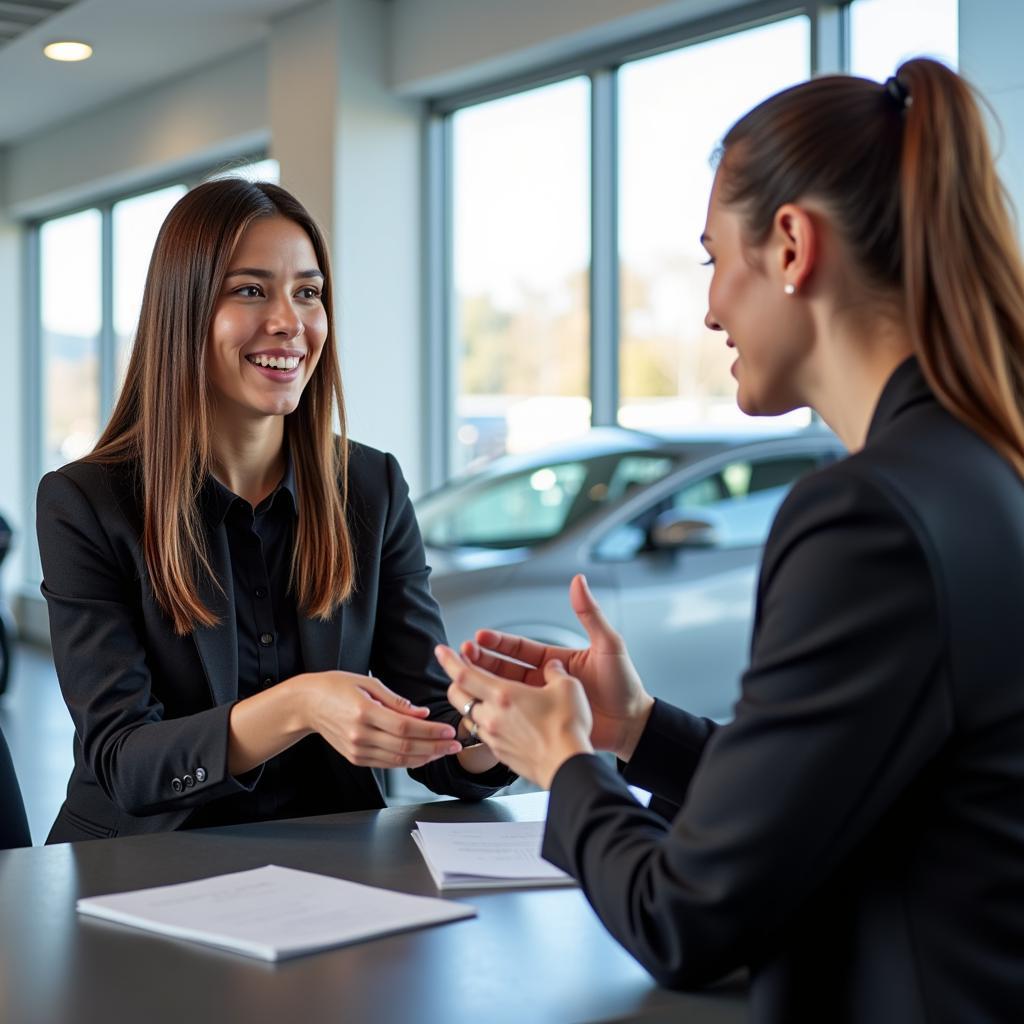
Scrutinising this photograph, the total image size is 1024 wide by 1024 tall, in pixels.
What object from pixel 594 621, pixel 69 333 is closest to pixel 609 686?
pixel 594 621

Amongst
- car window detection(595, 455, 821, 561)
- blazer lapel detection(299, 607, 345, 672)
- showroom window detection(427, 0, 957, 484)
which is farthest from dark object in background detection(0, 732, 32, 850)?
showroom window detection(427, 0, 957, 484)

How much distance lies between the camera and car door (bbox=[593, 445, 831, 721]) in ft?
15.0

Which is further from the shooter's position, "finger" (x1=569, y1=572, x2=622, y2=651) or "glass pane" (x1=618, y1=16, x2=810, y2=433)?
"glass pane" (x1=618, y1=16, x2=810, y2=433)

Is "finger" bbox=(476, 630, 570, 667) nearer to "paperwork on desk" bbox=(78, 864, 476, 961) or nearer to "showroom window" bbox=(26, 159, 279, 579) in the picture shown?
"paperwork on desk" bbox=(78, 864, 476, 961)

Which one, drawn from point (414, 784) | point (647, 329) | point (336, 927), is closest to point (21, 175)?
point (647, 329)

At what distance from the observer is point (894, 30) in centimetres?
523

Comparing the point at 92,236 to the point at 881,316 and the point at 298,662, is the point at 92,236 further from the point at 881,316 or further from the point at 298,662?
the point at 881,316

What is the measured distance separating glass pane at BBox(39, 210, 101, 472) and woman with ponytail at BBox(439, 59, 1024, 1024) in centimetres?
997

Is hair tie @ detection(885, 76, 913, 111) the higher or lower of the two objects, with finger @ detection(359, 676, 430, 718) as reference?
higher

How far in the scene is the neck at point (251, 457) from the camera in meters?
2.26

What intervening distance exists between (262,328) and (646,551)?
2.58 meters

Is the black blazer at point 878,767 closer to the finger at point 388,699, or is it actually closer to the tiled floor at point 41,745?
the finger at point 388,699

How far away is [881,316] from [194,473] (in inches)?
49.8

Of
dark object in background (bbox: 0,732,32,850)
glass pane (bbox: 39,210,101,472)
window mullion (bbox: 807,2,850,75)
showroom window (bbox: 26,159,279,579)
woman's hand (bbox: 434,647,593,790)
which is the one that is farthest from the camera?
glass pane (bbox: 39,210,101,472)
